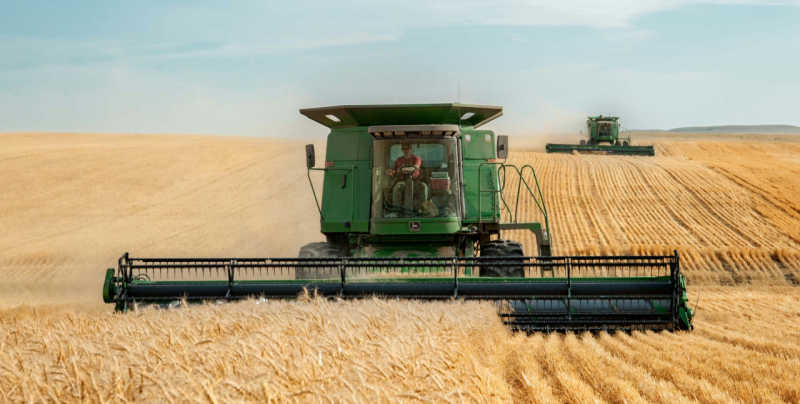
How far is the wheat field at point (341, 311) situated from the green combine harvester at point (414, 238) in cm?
61

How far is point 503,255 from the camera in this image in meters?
10.2

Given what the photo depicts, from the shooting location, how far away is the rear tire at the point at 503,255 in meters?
9.74

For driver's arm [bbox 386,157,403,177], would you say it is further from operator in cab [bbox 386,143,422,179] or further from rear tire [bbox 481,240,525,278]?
rear tire [bbox 481,240,525,278]

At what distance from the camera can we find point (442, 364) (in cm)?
453

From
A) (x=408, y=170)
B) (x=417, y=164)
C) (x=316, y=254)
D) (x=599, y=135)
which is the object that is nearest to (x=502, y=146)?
(x=417, y=164)

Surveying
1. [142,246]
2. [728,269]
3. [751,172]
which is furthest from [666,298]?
[751,172]

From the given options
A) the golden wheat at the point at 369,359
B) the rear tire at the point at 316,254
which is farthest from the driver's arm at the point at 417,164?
the golden wheat at the point at 369,359

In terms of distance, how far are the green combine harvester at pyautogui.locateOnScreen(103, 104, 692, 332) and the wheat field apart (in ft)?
1.99

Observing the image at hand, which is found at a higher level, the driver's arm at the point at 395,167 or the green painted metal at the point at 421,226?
the driver's arm at the point at 395,167

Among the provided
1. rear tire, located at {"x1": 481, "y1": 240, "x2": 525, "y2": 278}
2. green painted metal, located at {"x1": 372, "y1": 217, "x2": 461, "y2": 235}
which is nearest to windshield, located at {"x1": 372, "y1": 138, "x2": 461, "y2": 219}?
green painted metal, located at {"x1": 372, "y1": 217, "x2": 461, "y2": 235}

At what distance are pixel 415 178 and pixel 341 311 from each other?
403cm

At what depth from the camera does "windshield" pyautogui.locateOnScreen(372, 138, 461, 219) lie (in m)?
10.4

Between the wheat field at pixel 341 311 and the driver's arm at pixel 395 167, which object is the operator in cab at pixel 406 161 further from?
the wheat field at pixel 341 311

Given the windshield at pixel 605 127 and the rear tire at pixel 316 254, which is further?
the windshield at pixel 605 127
